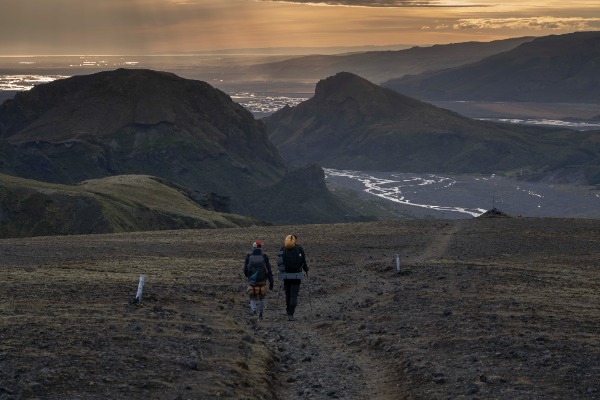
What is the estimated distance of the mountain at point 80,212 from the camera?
252 feet

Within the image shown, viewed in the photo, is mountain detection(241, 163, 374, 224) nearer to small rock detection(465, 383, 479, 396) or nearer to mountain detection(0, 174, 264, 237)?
mountain detection(0, 174, 264, 237)

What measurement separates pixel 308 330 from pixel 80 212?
2245 inches

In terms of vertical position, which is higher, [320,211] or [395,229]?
[395,229]

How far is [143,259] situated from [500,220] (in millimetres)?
26432

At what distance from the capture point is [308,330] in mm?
23922

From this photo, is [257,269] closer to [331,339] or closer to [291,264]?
[291,264]

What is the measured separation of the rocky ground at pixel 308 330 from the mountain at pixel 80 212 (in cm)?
3751

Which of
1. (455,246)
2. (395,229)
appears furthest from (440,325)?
(395,229)

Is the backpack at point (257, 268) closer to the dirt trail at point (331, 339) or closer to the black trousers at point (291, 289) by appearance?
the black trousers at point (291, 289)

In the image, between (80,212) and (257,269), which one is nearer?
(257,269)

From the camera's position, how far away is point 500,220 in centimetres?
5706

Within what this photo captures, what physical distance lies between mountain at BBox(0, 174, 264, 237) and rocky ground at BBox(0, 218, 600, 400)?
3751cm

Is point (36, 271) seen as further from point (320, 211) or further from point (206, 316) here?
point (320, 211)

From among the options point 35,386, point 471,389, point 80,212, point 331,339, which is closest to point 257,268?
point 331,339
